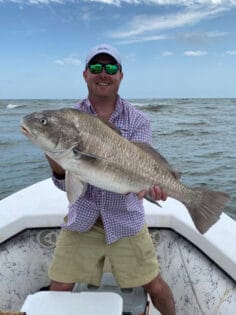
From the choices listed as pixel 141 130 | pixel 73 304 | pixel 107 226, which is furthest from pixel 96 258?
pixel 141 130

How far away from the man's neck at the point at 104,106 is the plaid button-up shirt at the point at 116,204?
0.08 feet

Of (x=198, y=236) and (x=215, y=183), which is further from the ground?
(x=198, y=236)

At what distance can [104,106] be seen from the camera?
10.5 feet

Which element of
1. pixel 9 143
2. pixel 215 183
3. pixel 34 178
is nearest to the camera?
pixel 215 183

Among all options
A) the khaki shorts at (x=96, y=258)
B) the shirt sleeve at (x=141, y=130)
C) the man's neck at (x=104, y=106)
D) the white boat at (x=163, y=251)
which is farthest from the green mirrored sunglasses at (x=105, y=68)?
the white boat at (x=163, y=251)

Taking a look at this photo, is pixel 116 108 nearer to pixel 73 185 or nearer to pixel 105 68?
pixel 105 68

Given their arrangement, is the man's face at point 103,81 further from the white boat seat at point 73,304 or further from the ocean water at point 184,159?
the ocean water at point 184,159

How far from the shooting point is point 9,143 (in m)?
17.4

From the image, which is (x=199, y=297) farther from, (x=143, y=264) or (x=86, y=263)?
(x=86, y=263)

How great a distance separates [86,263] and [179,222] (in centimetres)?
108

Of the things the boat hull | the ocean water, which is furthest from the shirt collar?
the ocean water

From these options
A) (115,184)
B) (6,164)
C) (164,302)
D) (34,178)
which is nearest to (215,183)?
(34,178)

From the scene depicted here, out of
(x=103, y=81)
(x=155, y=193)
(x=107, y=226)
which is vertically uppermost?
(x=103, y=81)

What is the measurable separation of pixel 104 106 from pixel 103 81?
0.65ft
